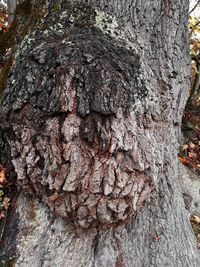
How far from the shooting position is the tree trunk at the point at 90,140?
1621 millimetres

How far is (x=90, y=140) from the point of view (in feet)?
5.23

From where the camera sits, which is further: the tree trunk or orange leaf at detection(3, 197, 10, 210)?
orange leaf at detection(3, 197, 10, 210)

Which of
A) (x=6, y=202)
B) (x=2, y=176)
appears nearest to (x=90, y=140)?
(x=2, y=176)

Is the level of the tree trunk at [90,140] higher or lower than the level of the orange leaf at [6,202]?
higher

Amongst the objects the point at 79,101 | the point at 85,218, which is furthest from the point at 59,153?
the point at 85,218

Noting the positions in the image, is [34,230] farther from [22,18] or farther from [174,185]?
[22,18]

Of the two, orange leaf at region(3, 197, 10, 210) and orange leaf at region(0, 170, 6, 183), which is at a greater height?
orange leaf at region(0, 170, 6, 183)

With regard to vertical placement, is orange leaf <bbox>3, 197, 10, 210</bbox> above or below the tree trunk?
below

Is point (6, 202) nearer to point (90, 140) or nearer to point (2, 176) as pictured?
point (2, 176)

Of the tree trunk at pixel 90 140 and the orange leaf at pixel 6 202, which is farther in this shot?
the orange leaf at pixel 6 202

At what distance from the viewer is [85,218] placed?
1784mm

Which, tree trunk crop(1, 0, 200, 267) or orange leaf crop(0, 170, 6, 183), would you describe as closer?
tree trunk crop(1, 0, 200, 267)

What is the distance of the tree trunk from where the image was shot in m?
1.62

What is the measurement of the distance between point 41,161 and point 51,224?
588 millimetres
